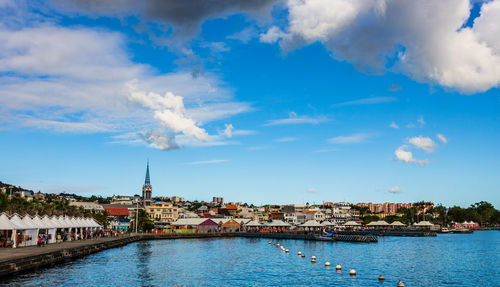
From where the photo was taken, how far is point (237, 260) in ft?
213

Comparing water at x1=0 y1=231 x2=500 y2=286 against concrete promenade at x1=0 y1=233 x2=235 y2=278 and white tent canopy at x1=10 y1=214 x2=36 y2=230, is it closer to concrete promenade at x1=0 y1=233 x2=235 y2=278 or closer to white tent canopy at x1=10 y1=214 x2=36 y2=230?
concrete promenade at x1=0 y1=233 x2=235 y2=278

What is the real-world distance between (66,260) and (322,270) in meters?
34.6

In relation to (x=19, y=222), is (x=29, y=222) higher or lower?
lower

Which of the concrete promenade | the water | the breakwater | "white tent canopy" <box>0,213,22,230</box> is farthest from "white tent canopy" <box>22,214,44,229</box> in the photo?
the breakwater

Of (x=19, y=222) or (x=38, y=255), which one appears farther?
(x=19, y=222)

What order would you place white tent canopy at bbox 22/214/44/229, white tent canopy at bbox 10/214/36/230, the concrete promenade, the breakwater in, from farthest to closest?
the breakwater → white tent canopy at bbox 22/214/44/229 → white tent canopy at bbox 10/214/36/230 → the concrete promenade

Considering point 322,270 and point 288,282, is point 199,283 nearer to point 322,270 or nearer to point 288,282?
point 288,282

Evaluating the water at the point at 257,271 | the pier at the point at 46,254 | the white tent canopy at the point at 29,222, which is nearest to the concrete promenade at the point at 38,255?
the pier at the point at 46,254

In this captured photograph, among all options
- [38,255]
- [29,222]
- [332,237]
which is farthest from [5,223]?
[332,237]

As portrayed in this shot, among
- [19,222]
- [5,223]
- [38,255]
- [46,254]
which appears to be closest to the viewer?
[38,255]

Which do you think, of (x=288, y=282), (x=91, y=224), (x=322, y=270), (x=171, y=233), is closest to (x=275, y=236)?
(x=171, y=233)

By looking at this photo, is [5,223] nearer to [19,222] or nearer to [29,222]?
[19,222]

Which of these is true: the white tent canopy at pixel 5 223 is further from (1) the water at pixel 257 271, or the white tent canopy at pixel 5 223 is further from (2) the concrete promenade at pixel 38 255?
(1) the water at pixel 257 271

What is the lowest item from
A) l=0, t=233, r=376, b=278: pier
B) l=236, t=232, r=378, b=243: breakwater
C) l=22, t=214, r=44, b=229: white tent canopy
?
l=236, t=232, r=378, b=243: breakwater
